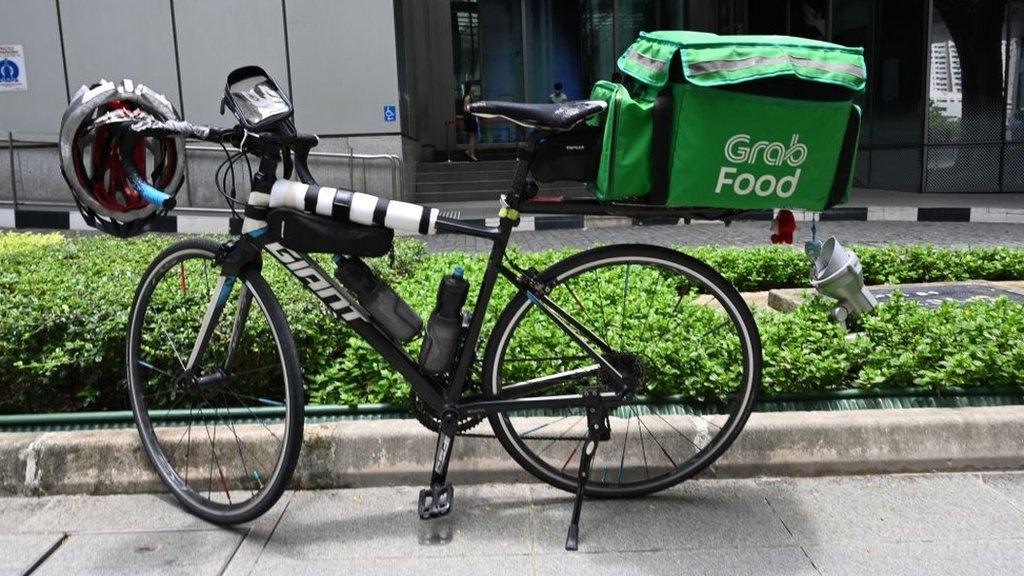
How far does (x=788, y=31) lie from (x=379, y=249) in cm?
1780

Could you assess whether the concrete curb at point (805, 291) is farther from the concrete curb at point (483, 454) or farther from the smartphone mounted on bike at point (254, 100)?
the smartphone mounted on bike at point (254, 100)

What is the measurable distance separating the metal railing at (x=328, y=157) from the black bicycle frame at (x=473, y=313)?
10129 mm

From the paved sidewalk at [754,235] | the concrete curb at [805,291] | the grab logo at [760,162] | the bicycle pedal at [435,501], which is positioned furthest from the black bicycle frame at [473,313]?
the paved sidewalk at [754,235]

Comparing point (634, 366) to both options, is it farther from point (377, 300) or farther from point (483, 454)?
point (377, 300)

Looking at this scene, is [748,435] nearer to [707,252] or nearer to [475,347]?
[475,347]

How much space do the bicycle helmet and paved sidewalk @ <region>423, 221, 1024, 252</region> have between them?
5.50 meters

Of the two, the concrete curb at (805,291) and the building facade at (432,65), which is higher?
the building facade at (432,65)

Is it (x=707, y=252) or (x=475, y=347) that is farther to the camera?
(x=707, y=252)

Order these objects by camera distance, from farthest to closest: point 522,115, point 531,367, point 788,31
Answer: point 788,31 < point 531,367 < point 522,115

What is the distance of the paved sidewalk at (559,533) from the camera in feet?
8.34

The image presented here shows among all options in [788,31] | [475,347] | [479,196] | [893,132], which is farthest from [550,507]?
[788,31]

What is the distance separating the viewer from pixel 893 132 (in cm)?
1684

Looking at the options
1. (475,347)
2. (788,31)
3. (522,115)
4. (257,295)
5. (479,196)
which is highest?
(788,31)

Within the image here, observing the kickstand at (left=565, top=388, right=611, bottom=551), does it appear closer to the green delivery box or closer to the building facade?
the green delivery box
